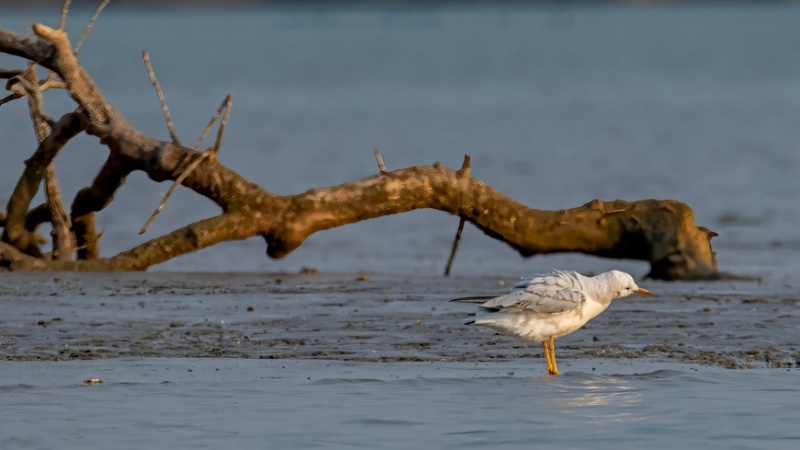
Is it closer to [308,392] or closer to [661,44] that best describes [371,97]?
[308,392]

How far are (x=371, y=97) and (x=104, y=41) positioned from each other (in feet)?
257

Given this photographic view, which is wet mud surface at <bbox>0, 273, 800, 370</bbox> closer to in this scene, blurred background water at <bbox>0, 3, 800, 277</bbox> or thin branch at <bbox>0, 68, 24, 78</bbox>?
thin branch at <bbox>0, 68, 24, 78</bbox>

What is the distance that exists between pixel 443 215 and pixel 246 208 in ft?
35.3

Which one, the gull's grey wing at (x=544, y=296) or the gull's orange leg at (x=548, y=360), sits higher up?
the gull's grey wing at (x=544, y=296)

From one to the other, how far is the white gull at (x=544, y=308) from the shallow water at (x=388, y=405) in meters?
0.27

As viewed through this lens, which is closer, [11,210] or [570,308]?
[570,308]

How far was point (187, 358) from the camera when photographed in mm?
10477

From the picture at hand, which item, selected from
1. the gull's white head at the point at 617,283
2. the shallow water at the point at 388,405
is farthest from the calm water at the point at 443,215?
the gull's white head at the point at 617,283

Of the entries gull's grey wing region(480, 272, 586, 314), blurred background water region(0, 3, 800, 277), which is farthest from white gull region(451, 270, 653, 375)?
blurred background water region(0, 3, 800, 277)

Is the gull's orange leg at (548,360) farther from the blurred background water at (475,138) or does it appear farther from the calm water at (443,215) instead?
the blurred background water at (475,138)

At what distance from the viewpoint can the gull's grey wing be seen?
10.1 m

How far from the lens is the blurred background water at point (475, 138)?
19391 millimetres

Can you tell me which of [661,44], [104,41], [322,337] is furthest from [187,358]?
[104,41]

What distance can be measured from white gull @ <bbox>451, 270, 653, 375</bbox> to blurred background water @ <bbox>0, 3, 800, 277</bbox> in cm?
498
